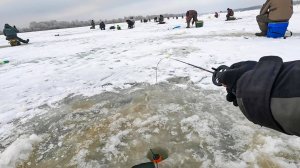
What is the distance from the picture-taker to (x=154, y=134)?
2.84 m

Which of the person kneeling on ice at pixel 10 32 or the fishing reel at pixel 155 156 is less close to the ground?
the person kneeling on ice at pixel 10 32

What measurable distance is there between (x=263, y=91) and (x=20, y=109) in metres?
3.99

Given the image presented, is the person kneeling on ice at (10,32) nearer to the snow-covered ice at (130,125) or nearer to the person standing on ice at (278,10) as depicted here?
the snow-covered ice at (130,125)

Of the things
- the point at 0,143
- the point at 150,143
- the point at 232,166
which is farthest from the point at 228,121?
the point at 0,143

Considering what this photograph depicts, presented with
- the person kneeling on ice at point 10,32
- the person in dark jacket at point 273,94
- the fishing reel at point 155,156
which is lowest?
the fishing reel at point 155,156

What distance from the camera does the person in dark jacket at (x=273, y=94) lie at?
3.45ft

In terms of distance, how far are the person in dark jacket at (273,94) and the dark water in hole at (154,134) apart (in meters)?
1.22

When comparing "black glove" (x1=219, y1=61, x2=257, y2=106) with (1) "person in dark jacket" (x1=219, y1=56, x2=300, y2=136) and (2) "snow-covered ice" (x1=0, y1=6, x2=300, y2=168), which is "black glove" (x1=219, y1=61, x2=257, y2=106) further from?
(2) "snow-covered ice" (x1=0, y1=6, x2=300, y2=168)

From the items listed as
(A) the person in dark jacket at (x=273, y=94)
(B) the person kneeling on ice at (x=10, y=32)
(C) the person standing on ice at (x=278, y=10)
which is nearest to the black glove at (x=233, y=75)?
(A) the person in dark jacket at (x=273, y=94)

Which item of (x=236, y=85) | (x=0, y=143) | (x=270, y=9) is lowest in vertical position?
(x=0, y=143)

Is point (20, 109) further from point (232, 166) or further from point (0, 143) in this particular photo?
point (232, 166)

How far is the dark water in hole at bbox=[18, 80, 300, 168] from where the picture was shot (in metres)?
2.36

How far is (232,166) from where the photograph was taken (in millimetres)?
2197

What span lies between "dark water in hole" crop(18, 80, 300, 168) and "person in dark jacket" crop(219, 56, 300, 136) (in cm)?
122
